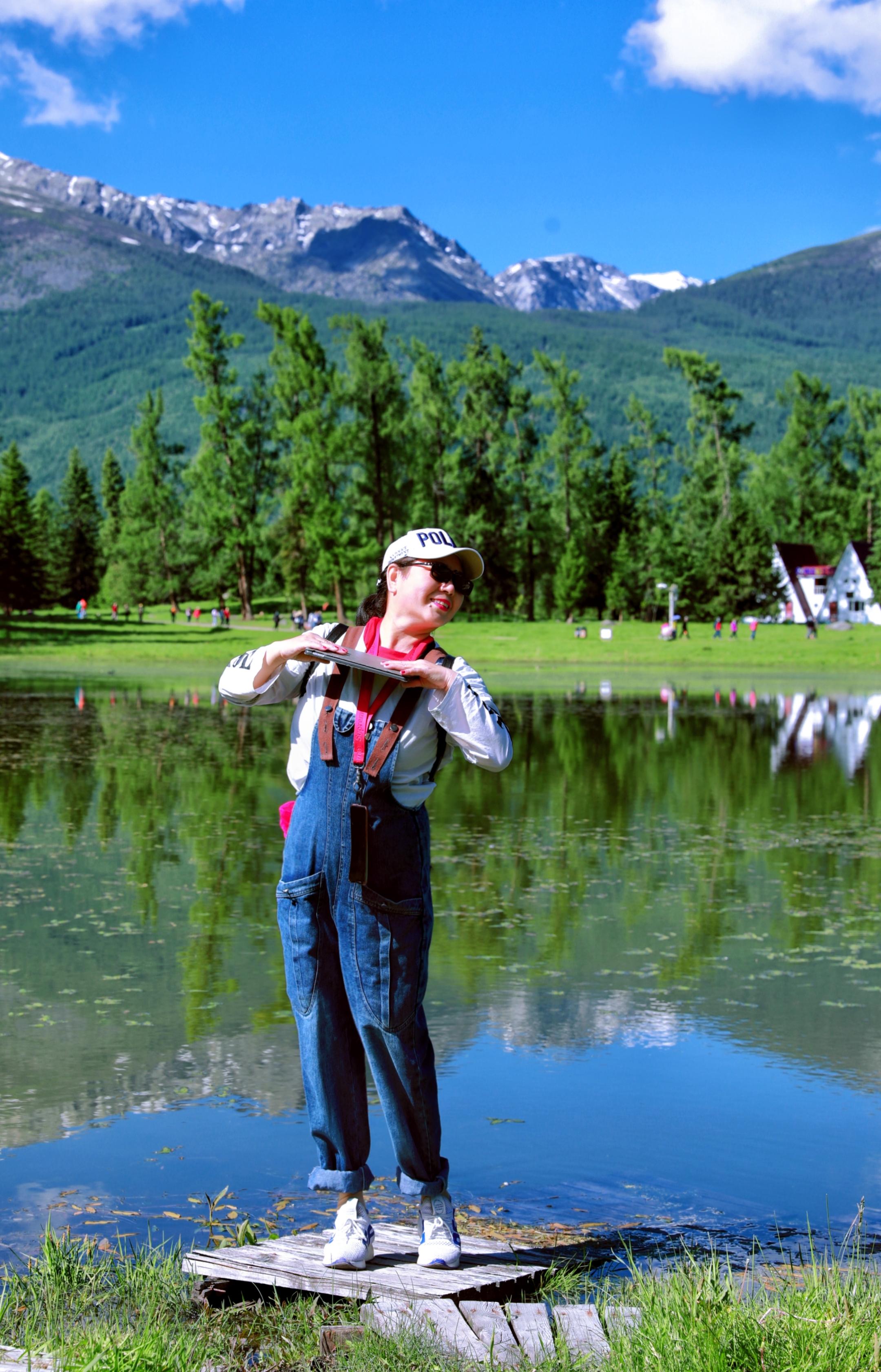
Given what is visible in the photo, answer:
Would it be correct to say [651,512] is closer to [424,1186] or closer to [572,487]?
[572,487]

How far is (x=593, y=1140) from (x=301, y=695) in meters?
2.41

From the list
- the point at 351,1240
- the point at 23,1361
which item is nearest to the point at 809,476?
the point at 351,1240

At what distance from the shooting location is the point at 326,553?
62062mm

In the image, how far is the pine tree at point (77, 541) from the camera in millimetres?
116438

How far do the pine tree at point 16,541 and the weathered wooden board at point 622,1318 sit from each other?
77.2 meters

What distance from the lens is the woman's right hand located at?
3.99 metres

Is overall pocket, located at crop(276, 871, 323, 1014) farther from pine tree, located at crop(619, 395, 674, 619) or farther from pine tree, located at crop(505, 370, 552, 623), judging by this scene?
pine tree, located at crop(619, 395, 674, 619)

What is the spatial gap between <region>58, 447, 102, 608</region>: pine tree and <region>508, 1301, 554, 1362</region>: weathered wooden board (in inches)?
4534

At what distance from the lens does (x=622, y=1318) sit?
139 inches

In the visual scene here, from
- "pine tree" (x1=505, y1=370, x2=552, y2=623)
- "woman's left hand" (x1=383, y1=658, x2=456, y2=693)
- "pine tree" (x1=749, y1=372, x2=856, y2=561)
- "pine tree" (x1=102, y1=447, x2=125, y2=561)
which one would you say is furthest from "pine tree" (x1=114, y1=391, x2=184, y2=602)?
"woman's left hand" (x1=383, y1=658, x2=456, y2=693)

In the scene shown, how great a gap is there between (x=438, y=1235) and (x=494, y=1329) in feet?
1.91

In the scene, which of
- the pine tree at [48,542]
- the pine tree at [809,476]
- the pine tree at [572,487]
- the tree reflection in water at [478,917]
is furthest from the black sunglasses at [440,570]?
the pine tree at [809,476]

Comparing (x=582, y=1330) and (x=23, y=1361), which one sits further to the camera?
(x=582, y=1330)

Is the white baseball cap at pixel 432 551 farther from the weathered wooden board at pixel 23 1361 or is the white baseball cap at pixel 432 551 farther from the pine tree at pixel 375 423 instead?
the pine tree at pixel 375 423
